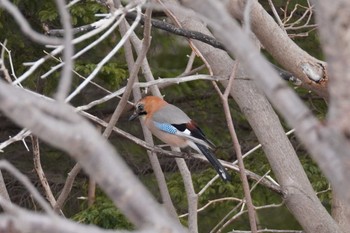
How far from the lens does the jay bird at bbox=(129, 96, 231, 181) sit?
587cm

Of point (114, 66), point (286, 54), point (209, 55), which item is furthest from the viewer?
point (114, 66)

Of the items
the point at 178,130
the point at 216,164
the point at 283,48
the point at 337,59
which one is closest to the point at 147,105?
the point at 178,130

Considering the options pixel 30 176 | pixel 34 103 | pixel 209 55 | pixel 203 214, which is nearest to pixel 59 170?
pixel 30 176

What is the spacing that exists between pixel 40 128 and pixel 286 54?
8.34 ft

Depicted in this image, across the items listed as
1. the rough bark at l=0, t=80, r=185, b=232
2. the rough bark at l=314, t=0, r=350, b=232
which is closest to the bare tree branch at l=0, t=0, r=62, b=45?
the rough bark at l=0, t=80, r=185, b=232

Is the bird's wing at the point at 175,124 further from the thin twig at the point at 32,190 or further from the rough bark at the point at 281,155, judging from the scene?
the thin twig at the point at 32,190

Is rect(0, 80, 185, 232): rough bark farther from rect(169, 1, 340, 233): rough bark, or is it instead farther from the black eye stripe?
the black eye stripe

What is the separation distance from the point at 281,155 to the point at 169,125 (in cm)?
224

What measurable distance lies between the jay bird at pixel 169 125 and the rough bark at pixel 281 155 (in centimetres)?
137

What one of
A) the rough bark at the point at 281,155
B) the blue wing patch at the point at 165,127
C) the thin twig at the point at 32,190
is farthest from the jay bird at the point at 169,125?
the thin twig at the point at 32,190

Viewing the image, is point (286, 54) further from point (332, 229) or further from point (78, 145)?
point (78, 145)

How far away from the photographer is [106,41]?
766cm

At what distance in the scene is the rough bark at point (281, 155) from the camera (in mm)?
4020

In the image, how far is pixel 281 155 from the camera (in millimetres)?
4133
